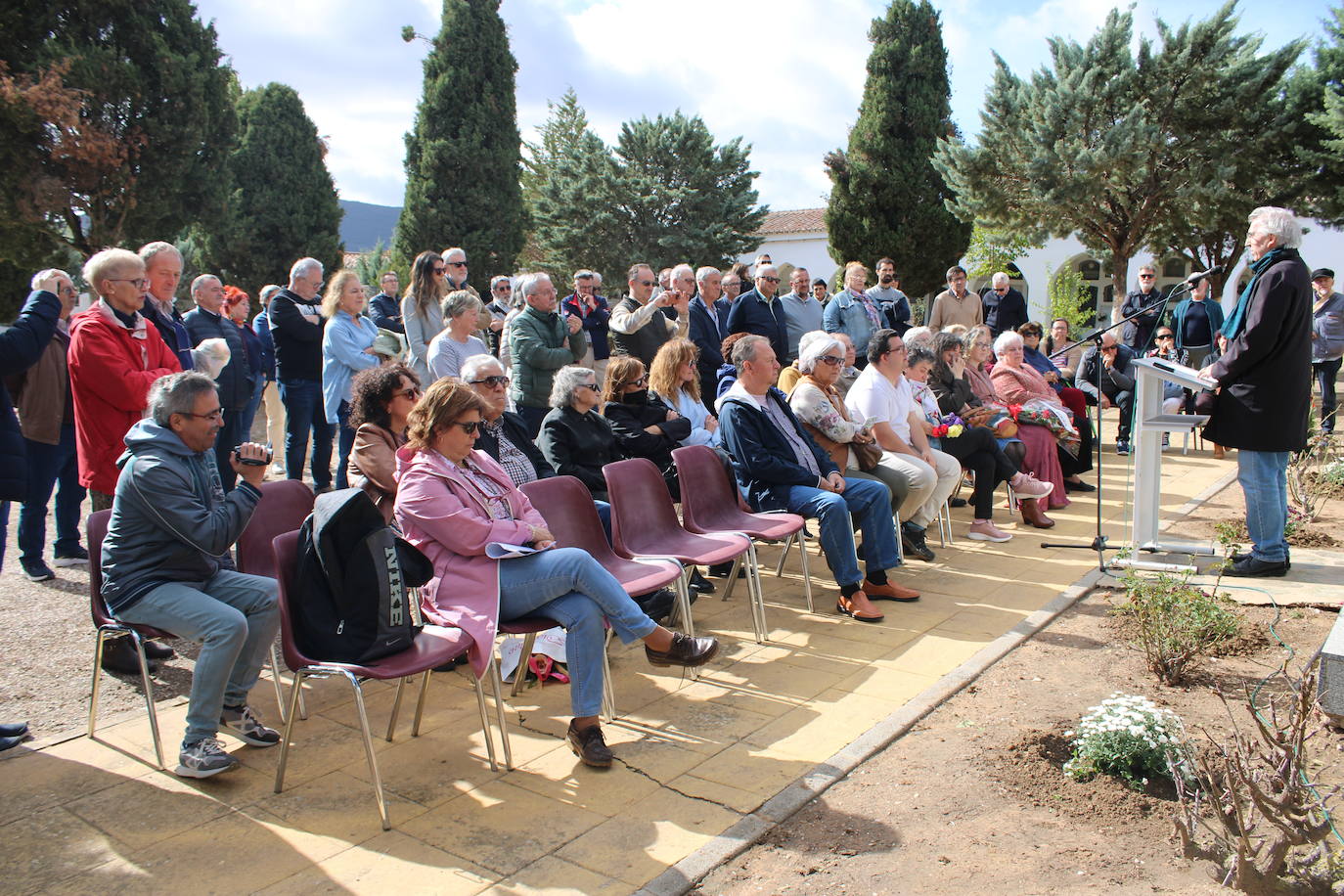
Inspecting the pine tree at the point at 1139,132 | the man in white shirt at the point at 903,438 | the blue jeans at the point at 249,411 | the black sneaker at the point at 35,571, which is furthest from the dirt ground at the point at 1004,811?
the pine tree at the point at 1139,132

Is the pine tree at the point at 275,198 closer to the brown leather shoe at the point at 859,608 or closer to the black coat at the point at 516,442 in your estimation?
the black coat at the point at 516,442

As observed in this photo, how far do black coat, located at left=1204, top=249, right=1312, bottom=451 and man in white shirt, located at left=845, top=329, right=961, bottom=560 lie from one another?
1.73 m

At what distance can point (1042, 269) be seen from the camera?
3400 cm

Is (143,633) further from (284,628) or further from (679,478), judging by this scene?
(679,478)

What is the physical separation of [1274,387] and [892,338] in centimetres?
221

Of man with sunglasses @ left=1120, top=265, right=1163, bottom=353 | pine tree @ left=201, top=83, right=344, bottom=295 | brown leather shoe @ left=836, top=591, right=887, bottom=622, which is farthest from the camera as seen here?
pine tree @ left=201, top=83, right=344, bottom=295

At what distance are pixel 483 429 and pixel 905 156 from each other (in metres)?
22.9

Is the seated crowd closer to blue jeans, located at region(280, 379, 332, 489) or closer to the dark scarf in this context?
blue jeans, located at region(280, 379, 332, 489)

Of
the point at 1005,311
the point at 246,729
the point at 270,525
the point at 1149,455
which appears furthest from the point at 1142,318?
the point at 246,729

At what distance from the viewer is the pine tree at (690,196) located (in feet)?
100

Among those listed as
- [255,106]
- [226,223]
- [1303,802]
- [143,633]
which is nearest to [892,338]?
[1303,802]

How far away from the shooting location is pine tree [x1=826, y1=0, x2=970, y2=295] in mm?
25469

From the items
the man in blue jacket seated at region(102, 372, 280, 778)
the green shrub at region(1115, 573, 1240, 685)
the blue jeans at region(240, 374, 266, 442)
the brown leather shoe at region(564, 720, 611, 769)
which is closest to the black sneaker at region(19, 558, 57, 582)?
the blue jeans at region(240, 374, 266, 442)

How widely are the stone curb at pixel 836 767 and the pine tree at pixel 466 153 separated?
76.2 ft
